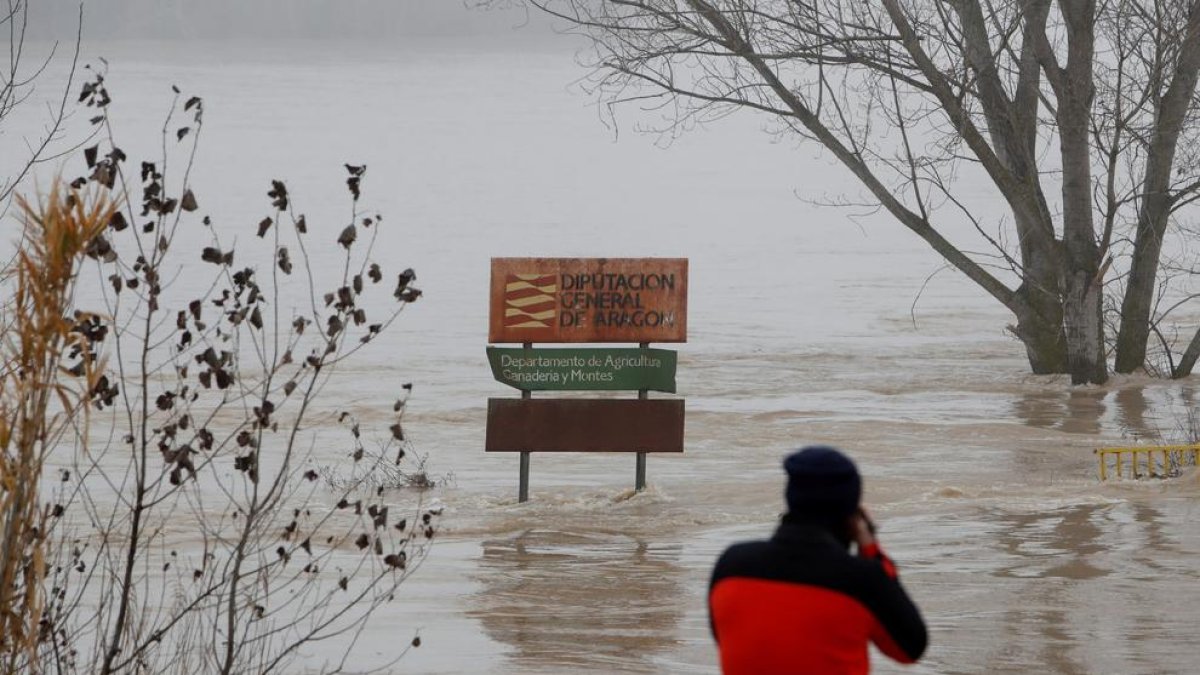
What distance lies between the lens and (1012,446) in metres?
18.4

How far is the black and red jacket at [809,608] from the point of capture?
13.7 ft

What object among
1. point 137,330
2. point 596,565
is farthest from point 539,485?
point 137,330

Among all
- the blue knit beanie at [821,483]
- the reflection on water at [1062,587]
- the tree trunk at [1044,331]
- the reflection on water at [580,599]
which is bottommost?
the reflection on water at [580,599]

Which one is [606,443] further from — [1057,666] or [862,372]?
[862,372]

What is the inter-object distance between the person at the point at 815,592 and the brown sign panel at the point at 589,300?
10.3 m

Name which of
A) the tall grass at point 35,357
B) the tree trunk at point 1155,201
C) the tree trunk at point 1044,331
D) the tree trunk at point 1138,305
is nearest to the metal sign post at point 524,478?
the tall grass at point 35,357

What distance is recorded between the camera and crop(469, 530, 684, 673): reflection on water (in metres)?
9.02

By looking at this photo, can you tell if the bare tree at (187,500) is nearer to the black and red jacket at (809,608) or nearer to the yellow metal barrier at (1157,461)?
the black and red jacket at (809,608)

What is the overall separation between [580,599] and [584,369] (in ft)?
14.6

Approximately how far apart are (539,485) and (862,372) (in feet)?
40.7

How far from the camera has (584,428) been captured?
583 inches

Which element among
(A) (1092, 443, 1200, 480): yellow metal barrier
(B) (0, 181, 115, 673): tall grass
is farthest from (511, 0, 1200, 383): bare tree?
(B) (0, 181, 115, 673): tall grass

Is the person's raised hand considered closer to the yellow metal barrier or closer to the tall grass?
the tall grass

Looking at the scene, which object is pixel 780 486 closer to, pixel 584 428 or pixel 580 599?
pixel 584 428
